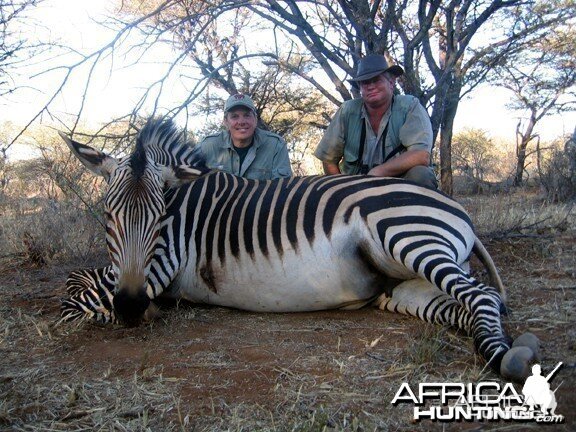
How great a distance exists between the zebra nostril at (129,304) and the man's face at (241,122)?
8.26 feet

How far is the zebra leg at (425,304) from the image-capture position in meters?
2.87

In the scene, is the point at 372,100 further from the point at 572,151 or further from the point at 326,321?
the point at 572,151

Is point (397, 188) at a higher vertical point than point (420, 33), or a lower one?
lower

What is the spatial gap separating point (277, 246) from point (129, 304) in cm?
96

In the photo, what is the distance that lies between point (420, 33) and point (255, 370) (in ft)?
12.9

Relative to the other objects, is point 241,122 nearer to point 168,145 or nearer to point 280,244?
point 168,145

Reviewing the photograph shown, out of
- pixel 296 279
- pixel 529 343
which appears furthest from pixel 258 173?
pixel 529 343

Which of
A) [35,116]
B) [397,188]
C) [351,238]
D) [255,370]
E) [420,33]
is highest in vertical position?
[420,33]

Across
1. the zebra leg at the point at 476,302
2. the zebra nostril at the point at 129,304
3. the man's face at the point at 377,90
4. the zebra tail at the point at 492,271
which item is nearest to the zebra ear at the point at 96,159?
the zebra nostril at the point at 129,304

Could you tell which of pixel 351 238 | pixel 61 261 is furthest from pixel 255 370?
pixel 61 261

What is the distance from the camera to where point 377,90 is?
4508 mm

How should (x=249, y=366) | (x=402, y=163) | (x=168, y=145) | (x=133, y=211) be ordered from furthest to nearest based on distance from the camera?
1. (x=402, y=163)
2. (x=168, y=145)
3. (x=133, y=211)
4. (x=249, y=366)

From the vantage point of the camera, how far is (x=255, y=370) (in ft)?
8.16

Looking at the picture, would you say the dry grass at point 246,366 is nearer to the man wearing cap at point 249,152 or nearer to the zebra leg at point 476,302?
the zebra leg at point 476,302
